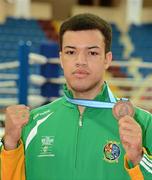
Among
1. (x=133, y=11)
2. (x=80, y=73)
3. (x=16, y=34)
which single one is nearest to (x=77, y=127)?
(x=80, y=73)

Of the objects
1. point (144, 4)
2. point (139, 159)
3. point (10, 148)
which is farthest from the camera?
point (144, 4)

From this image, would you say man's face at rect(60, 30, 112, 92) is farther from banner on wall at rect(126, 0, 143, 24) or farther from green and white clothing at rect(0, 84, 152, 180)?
banner on wall at rect(126, 0, 143, 24)

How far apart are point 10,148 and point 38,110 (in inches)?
8.5

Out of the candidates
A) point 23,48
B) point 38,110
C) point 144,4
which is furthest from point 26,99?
point 144,4

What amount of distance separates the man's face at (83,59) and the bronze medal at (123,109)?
145mm

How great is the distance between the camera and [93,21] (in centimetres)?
154

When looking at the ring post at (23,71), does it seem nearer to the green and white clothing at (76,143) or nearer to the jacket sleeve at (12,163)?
the green and white clothing at (76,143)

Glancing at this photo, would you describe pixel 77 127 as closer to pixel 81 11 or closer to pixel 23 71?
pixel 23 71

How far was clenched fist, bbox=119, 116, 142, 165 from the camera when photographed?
1326 millimetres

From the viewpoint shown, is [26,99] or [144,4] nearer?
[26,99]

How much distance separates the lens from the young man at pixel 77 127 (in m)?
1.47

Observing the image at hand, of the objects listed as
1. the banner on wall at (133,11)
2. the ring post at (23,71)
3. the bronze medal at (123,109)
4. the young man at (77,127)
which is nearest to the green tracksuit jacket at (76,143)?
the young man at (77,127)

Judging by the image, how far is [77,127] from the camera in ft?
5.08

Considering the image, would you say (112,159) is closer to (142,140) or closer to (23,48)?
(142,140)
